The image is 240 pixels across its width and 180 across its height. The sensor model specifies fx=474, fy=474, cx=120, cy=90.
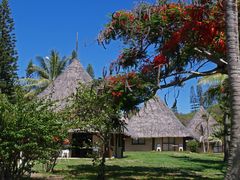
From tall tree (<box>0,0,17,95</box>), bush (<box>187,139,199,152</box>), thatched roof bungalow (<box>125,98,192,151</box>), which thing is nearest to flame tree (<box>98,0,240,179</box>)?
tall tree (<box>0,0,17,95</box>)

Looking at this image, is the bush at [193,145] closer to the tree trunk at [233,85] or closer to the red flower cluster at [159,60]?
the red flower cluster at [159,60]

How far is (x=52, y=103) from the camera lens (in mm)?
12055

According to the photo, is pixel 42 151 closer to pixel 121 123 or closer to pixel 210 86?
pixel 121 123

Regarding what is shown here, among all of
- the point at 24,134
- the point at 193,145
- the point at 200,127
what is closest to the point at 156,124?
the point at 193,145

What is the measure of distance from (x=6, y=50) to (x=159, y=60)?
56.2ft

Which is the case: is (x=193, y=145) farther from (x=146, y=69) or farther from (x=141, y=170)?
(x=146, y=69)

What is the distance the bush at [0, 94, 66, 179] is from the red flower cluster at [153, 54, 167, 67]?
150 inches

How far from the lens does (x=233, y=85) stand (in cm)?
881

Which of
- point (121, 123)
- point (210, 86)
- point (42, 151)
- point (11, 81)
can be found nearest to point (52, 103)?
point (42, 151)

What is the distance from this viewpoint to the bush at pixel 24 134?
34.9ft

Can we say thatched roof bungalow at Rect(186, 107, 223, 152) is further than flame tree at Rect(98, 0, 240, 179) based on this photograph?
Yes

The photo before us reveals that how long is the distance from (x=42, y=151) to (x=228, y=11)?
5292mm

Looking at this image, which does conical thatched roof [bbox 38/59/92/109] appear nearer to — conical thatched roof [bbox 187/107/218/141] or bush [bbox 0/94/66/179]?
bush [bbox 0/94/66/179]

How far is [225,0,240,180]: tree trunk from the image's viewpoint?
8.41 metres
